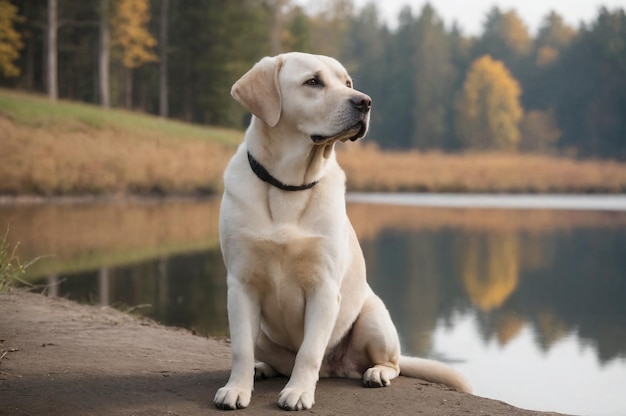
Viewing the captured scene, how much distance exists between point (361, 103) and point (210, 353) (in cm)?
244

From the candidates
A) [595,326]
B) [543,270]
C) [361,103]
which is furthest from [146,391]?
[543,270]

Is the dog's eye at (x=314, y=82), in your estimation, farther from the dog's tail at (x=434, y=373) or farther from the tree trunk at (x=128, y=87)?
the tree trunk at (x=128, y=87)

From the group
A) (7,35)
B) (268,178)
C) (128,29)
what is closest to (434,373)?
(268,178)

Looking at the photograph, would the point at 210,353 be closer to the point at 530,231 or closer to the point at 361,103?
the point at 361,103

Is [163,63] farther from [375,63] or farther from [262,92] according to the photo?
[262,92]

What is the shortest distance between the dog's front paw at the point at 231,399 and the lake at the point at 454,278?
2611 mm

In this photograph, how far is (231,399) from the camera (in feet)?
12.7

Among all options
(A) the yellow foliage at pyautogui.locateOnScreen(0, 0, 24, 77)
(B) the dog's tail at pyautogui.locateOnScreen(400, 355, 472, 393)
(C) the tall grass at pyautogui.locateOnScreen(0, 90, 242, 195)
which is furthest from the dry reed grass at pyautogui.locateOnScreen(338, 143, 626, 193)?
(B) the dog's tail at pyautogui.locateOnScreen(400, 355, 472, 393)

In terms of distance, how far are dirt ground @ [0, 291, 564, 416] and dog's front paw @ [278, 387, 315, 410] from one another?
4 centimetres

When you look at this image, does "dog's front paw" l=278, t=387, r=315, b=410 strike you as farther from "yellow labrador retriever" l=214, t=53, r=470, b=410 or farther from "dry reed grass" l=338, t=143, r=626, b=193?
"dry reed grass" l=338, t=143, r=626, b=193

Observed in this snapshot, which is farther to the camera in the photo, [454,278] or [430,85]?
[430,85]

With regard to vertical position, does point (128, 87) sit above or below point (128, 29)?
below

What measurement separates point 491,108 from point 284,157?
51.3m

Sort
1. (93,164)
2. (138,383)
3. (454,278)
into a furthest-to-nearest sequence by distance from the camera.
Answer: (93,164), (454,278), (138,383)
